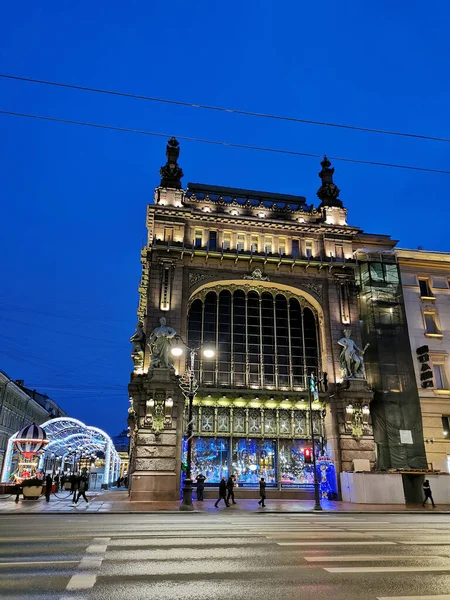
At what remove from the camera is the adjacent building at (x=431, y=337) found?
36.1 m

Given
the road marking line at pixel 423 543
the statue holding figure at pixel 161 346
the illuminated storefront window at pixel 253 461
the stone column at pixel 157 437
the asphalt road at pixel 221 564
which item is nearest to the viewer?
the asphalt road at pixel 221 564

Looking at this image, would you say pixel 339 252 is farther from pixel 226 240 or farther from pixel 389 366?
pixel 389 366

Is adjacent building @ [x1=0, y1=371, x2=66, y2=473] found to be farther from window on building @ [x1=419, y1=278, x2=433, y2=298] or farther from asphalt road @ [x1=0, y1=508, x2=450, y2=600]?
asphalt road @ [x1=0, y1=508, x2=450, y2=600]

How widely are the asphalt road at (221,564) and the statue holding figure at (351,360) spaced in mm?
20254

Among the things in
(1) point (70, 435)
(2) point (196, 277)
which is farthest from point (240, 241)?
(1) point (70, 435)

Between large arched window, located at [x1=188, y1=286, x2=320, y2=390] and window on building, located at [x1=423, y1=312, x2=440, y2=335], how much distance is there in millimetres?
10082

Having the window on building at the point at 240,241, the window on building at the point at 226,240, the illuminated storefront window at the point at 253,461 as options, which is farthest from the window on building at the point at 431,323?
the window on building at the point at 226,240

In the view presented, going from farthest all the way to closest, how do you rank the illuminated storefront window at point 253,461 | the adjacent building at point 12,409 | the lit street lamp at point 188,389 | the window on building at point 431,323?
1. the adjacent building at point 12,409
2. the window on building at point 431,323
3. the illuminated storefront window at point 253,461
4. the lit street lamp at point 188,389

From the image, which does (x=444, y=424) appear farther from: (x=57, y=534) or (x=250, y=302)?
(x=57, y=534)

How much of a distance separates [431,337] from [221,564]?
3493cm

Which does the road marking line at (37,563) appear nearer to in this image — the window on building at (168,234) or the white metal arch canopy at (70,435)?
the window on building at (168,234)

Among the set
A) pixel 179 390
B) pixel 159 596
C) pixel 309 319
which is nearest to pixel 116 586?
pixel 159 596

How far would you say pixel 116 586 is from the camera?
7.28 m

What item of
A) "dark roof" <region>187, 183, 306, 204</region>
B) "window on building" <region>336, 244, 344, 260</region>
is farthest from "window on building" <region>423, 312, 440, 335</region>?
"dark roof" <region>187, 183, 306, 204</region>
